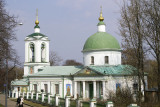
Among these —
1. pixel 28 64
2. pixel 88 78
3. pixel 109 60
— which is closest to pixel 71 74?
pixel 88 78

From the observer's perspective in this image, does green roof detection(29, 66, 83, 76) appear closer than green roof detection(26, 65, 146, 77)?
No

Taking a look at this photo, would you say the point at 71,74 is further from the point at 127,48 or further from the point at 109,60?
the point at 127,48

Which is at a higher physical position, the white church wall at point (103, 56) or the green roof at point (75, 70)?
the white church wall at point (103, 56)

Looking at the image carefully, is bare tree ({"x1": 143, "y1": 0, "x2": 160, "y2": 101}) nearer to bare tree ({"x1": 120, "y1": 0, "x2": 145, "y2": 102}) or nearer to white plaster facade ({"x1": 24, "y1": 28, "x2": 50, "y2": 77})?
bare tree ({"x1": 120, "y1": 0, "x2": 145, "y2": 102})

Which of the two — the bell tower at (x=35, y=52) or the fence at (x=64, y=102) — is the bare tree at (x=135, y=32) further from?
the bell tower at (x=35, y=52)

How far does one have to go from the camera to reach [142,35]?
920 inches

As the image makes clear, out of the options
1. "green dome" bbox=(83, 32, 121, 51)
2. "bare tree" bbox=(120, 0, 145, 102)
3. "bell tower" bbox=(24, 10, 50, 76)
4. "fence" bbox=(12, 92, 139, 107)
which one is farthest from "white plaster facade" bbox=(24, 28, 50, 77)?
"bare tree" bbox=(120, 0, 145, 102)

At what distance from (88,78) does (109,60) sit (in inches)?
142

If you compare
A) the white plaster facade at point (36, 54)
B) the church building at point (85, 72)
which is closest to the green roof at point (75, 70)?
the church building at point (85, 72)

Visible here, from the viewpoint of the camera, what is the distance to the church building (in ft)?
121

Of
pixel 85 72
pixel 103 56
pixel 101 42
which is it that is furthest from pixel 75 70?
pixel 101 42

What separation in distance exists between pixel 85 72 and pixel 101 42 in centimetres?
447

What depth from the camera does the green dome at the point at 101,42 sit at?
38656mm

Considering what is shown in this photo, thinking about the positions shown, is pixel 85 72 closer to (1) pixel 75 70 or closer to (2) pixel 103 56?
(2) pixel 103 56
